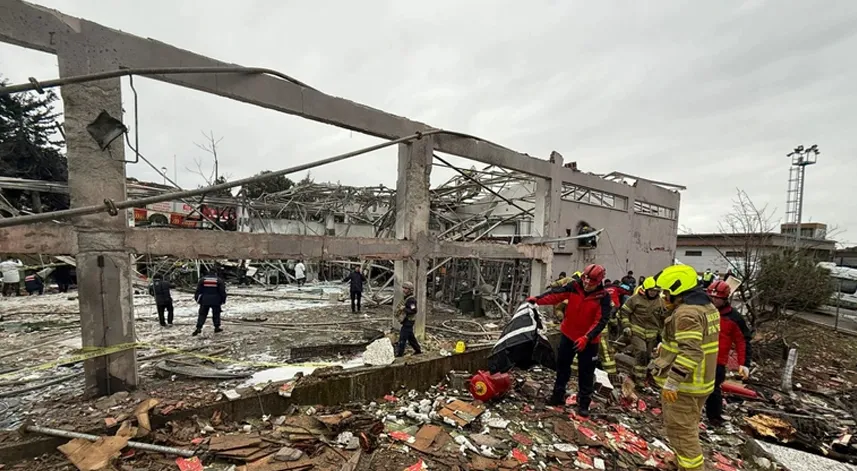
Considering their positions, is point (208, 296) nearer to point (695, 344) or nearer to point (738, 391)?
point (695, 344)

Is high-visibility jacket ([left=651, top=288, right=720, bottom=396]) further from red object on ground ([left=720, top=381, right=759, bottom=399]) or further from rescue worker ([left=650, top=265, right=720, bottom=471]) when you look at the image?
red object on ground ([left=720, top=381, right=759, bottom=399])

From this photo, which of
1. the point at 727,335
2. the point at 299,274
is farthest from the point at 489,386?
the point at 299,274

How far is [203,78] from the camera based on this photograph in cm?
474

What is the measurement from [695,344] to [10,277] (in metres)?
18.9

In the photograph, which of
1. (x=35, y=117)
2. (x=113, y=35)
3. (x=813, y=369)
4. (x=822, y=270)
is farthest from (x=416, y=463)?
(x=35, y=117)

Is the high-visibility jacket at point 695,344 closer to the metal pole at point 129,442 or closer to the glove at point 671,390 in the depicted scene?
the glove at point 671,390

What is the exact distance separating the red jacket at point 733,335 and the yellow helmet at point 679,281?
210 cm

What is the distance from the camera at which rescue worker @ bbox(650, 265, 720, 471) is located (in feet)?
9.94

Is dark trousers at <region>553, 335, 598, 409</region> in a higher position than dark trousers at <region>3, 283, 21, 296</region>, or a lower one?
higher

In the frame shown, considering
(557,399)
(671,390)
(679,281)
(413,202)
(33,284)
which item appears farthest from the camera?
(33,284)

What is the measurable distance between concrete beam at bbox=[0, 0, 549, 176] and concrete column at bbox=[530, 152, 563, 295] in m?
2.73

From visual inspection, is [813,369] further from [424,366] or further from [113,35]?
[113,35]

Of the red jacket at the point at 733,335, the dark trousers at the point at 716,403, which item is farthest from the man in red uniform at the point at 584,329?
the red jacket at the point at 733,335

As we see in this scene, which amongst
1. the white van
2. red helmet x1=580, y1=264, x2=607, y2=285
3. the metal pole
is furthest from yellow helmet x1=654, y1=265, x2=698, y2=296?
the white van
